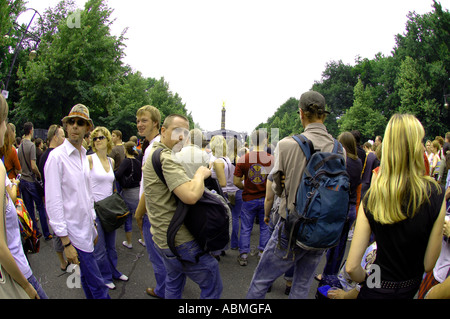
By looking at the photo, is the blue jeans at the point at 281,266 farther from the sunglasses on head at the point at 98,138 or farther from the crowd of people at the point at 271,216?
the sunglasses on head at the point at 98,138

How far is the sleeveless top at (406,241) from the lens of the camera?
65.7 inches

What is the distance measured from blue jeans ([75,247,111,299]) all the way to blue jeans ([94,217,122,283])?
1.65ft

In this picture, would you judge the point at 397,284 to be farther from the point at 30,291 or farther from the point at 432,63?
the point at 432,63

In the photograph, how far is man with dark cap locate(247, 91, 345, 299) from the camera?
2.41m

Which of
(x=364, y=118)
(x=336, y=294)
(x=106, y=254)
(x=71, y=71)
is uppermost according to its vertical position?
(x=71, y=71)

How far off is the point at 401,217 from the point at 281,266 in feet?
3.79

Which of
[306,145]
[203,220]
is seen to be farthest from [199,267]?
[306,145]

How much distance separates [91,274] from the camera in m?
2.77

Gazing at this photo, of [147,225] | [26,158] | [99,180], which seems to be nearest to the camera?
[147,225]

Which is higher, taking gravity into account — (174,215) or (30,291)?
(174,215)

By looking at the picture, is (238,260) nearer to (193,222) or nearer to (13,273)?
(193,222)

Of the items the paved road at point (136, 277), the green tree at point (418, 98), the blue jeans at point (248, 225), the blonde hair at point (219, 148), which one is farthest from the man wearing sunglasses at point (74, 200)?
the green tree at point (418, 98)

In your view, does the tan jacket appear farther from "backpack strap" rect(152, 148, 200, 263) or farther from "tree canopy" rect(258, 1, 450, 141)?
"tree canopy" rect(258, 1, 450, 141)

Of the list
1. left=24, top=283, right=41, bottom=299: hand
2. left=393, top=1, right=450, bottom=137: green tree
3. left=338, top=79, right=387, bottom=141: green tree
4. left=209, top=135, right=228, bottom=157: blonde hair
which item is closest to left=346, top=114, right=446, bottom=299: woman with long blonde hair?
left=24, top=283, right=41, bottom=299: hand
